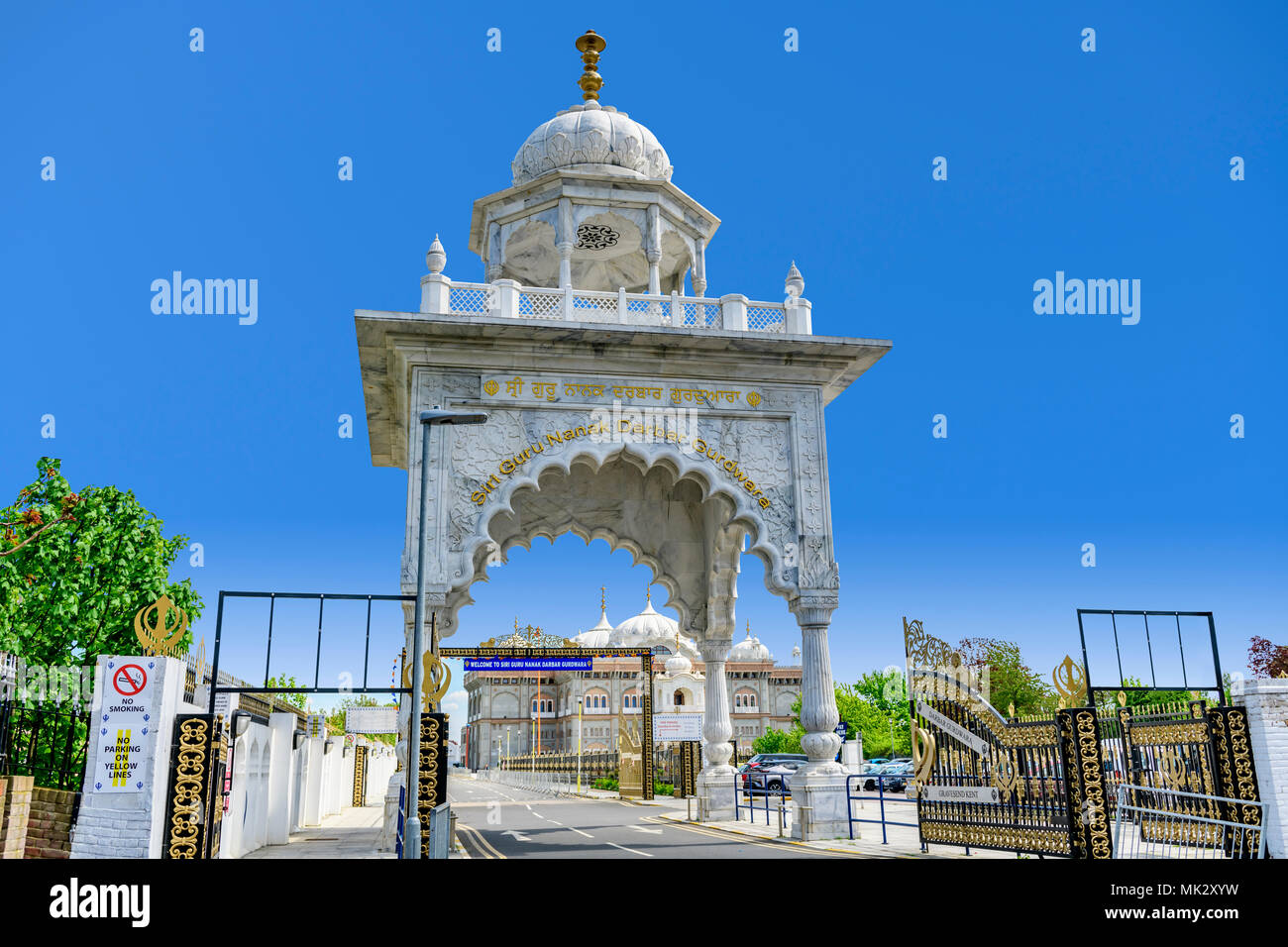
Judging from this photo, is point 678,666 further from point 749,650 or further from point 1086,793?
point 1086,793

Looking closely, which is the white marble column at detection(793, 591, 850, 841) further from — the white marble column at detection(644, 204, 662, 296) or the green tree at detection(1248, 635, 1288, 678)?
the green tree at detection(1248, 635, 1288, 678)

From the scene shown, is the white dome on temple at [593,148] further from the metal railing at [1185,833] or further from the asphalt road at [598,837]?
the metal railing at [1185,833]

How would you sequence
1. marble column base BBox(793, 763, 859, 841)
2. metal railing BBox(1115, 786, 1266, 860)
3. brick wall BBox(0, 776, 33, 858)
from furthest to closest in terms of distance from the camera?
1. marble column base BBox(793, 763, 859, 841)
2. metal railing BBox(1115, 786, 1266, 860)
3. brick wall BBox(0, 776, 33, 858)

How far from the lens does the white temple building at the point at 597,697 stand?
209 ft

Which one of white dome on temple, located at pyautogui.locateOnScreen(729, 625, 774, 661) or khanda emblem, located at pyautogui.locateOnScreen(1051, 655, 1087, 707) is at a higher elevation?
white dome on temple, located at pyautogui.locateOnScreen(729, 625, 774, 661)

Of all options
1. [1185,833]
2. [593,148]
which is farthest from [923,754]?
[593,148]

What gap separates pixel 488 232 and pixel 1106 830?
15.0 metres

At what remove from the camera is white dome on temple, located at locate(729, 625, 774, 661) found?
3164 inches

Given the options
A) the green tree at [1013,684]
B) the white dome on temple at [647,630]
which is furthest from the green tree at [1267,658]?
the white dome on temple at [647,630]

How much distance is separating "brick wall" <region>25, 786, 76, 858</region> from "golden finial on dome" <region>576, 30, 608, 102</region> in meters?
15.9

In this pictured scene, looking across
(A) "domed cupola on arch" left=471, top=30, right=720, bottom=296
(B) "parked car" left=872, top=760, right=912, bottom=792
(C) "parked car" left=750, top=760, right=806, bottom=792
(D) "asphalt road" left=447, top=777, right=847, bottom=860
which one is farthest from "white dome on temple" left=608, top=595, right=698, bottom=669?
(A) "domed cupola on arch" left=471, top=30, right=720, bottom=296

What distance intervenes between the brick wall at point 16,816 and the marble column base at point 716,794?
12.6 m

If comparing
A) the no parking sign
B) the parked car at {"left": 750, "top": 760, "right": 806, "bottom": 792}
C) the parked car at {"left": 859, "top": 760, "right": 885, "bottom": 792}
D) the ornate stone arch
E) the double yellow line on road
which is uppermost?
the ornate stone arch
